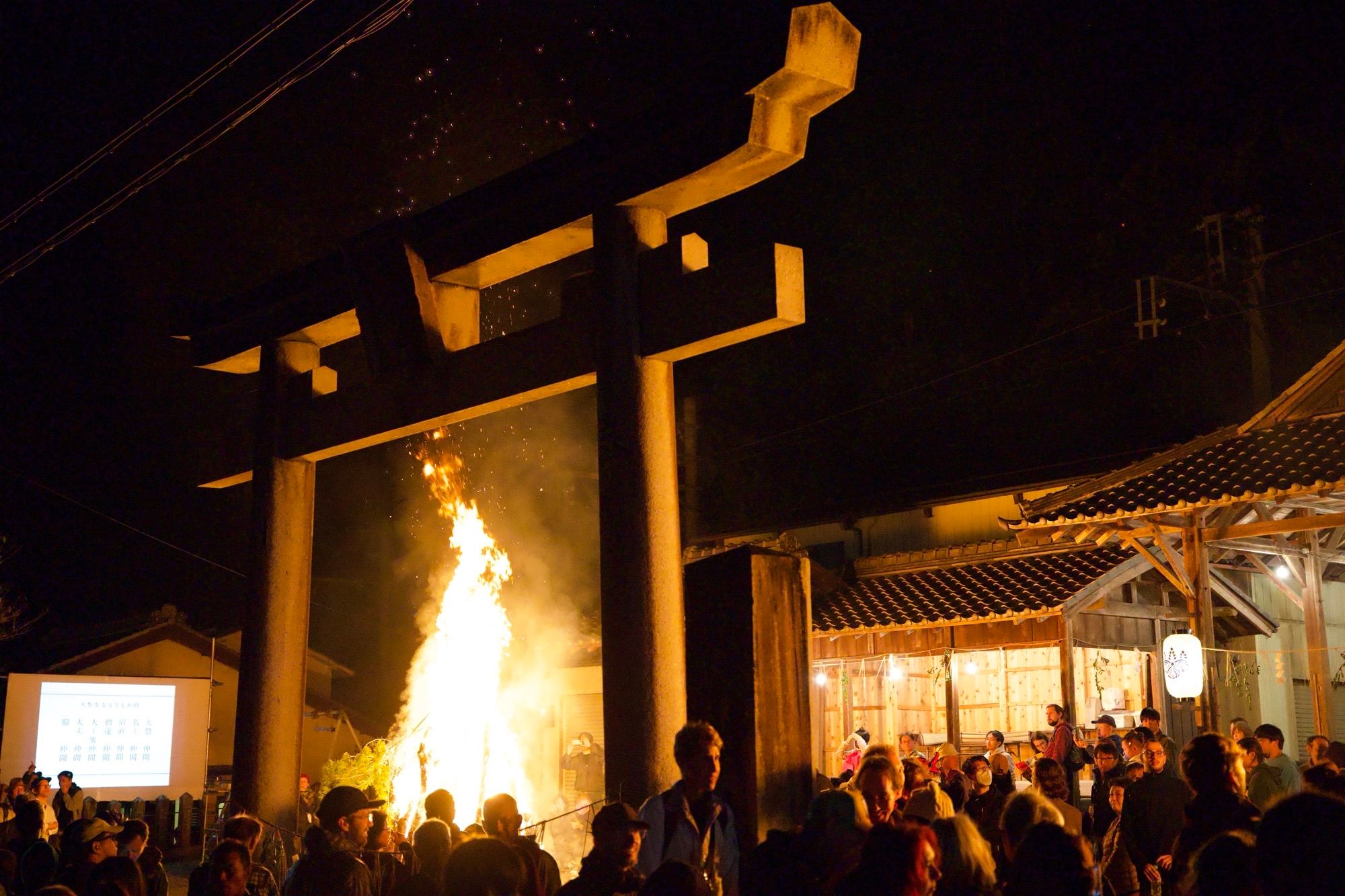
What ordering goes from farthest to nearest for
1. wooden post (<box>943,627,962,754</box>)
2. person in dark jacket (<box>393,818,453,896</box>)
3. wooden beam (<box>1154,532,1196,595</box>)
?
wooden post (<box>943,627,962,754</box>), wooden beam (<box>1154,532,1196,595</box>), person in dark jacket (<box>393,818,453,896</box>)

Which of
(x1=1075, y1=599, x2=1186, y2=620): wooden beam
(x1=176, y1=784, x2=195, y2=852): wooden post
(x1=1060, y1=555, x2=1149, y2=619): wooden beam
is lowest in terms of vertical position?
(x1=176, y1=784, x2=195, y2=852): wooden post

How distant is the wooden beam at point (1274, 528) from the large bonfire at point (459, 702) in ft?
28.9

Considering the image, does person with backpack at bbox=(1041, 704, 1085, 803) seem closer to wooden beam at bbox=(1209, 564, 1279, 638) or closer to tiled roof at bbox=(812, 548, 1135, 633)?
tiled roof at bbox=(812, 548, 1135, 633)

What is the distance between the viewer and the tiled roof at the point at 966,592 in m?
17.1

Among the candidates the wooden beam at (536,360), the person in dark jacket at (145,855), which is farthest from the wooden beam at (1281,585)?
the person in dark jacket at (145,855)

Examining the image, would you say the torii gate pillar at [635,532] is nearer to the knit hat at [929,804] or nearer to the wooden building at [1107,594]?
the knit hat at [929,804]

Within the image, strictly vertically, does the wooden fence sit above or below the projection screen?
below

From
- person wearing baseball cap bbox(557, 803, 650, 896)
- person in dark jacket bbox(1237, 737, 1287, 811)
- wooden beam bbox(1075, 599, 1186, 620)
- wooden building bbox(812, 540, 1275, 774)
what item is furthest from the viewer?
wooden building bbox(812, 540, 1275, 774)

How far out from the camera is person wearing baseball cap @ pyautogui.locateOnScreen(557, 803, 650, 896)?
14.0 ft

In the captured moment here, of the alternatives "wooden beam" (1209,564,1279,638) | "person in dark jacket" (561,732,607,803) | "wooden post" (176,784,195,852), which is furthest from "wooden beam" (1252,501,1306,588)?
"wooden post" (176,784,195,852)

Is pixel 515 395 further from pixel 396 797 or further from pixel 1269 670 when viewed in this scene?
pixel 1269 670

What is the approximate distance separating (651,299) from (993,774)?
534 centimetres

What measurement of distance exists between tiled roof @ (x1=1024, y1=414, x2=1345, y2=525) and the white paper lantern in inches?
60.0

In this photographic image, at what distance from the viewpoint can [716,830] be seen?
549 centimetres
